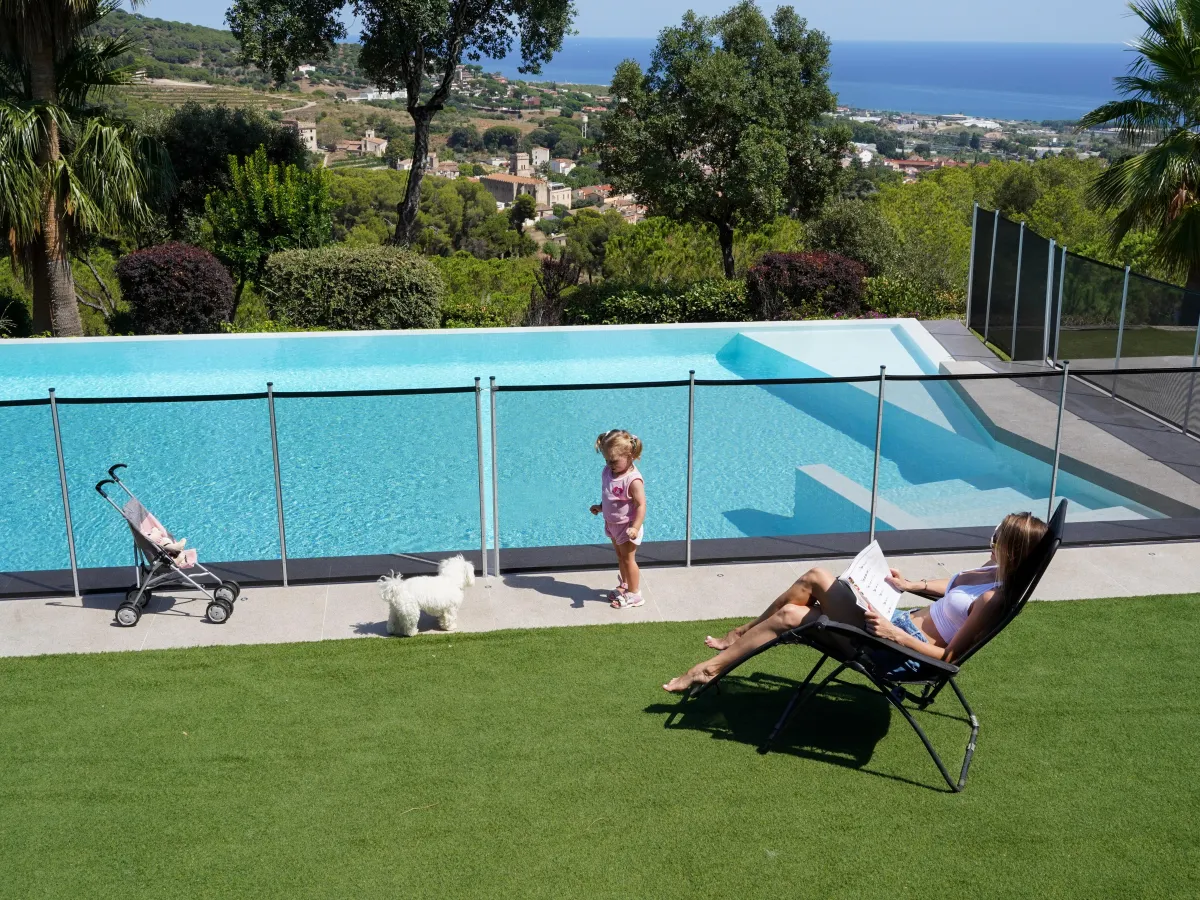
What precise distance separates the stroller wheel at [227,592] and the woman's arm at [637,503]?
243 cm

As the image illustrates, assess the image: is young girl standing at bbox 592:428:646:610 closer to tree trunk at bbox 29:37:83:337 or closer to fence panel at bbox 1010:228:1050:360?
fence panel at bbox 1010:228:1050:360

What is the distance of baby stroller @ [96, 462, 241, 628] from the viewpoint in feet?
21.3

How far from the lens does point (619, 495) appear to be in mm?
6594

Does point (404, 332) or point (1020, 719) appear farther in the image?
point (404, 332)

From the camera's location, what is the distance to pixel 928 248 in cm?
2048

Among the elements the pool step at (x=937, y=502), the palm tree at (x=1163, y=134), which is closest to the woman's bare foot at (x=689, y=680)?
the pool step at (x=937, y=502)

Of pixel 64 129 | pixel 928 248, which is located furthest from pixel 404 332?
pixel 928 248

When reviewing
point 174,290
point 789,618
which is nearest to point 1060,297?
point 789,618

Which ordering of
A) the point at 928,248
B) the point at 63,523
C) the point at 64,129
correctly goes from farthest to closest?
1. the point at 928,248
2. the point at 64,129
3. the point at 63,523

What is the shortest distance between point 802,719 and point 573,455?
2694mm

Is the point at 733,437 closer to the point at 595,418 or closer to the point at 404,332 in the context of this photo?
the point at 595,418

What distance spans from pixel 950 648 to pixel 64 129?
1458 cm

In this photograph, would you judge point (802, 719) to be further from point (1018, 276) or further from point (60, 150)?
point (60, 150)

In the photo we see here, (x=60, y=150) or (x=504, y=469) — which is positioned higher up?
(x=60, y=150)
